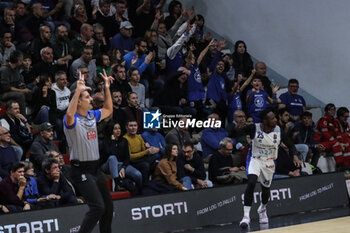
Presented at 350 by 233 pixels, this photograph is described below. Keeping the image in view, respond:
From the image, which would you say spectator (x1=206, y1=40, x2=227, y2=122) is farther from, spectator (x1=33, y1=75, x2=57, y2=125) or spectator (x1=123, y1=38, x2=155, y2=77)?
spectator (x1=33, y1=75, x2=57, y2=125)

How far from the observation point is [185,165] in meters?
12.6

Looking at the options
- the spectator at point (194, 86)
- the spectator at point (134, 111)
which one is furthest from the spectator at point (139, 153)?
the spectator at point (194, 86)

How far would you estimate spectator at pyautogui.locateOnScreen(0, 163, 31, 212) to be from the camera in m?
10.1

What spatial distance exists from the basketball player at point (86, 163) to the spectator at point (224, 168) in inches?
188

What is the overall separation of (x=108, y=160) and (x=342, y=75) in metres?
7.64

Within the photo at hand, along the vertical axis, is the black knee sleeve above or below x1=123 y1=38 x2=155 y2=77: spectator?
below

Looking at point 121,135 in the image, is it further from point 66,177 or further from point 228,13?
point 228,13

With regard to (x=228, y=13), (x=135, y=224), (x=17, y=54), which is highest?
(x=228, y=13)

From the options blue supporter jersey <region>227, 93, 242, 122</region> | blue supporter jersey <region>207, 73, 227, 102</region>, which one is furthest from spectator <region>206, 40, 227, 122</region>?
blue supporter jersey <region>227, 93, 242, 122</region>

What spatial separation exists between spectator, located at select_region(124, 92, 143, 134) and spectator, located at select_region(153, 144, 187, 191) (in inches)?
43.2

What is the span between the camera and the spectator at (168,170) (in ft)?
39.7

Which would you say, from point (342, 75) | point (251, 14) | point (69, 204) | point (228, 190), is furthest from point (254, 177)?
point (251, 14)

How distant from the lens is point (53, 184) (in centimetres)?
1073

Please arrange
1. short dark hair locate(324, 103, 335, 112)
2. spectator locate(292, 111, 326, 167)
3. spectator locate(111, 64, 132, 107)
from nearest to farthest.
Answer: spectator locate(111, 64, 132, 107)
spectator locate(292, 111, 326, 167)
short dark hair locate(324, 103, 335, 112)
